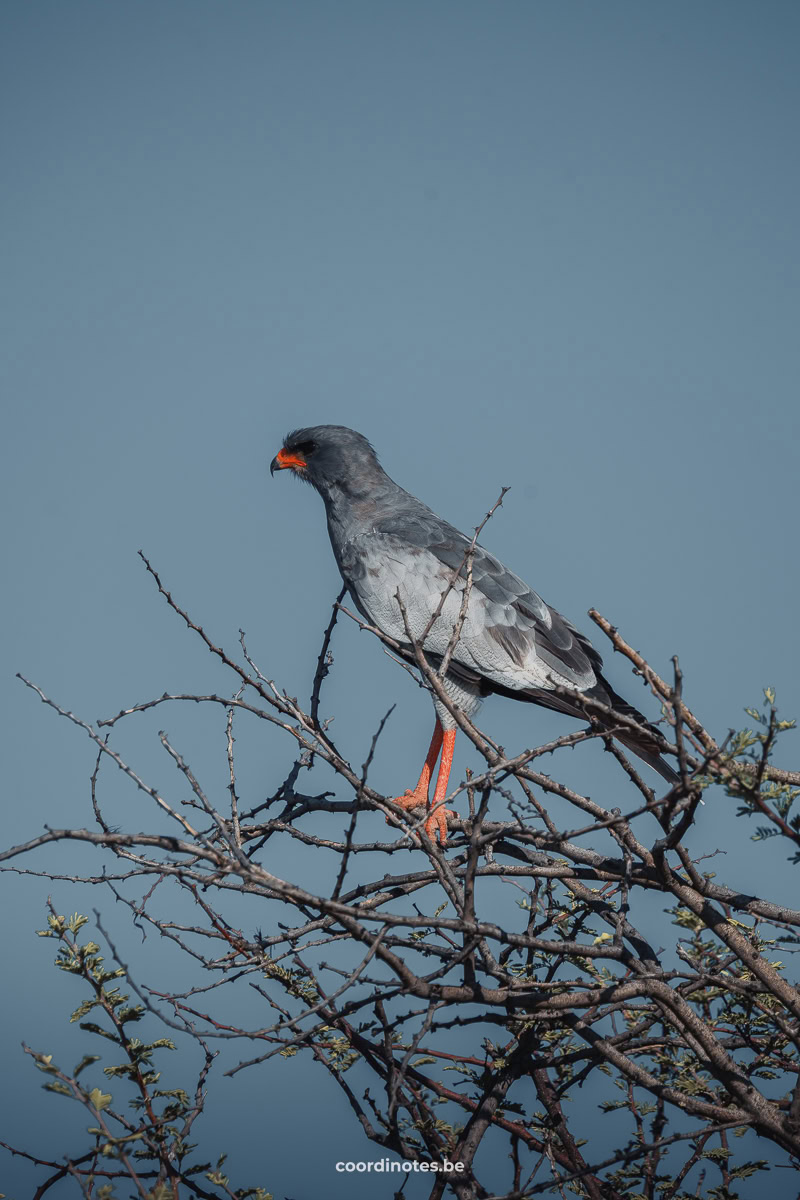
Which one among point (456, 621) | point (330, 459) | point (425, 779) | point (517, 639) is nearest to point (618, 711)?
point (517, 639)

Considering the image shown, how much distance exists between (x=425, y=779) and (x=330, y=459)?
2442 mm

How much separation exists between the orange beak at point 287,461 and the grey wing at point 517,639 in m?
1.60

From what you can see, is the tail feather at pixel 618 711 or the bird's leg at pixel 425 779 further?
the bird's leg at pixel 425 779

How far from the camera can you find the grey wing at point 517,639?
6.05 m

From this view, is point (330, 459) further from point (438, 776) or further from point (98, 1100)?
point (98, 1100)

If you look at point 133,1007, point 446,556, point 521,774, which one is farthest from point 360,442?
point 133,1007

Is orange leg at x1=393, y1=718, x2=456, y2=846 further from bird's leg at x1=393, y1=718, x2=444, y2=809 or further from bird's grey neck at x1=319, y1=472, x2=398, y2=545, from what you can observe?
bird's grey neck at x1=319, y1=472, x2=398, y2=545

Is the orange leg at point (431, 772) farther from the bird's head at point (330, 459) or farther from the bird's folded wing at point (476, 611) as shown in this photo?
the bird's head at point (330, 459)

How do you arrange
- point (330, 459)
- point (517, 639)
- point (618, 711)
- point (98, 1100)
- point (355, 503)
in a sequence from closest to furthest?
point (98, 1100)
point (618, 711)
point (517, 639)
point (355, 503)
point (330, 459)

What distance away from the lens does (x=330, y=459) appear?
7441 mm

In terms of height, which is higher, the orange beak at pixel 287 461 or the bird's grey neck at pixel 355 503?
the orange beak at pixel 287 461

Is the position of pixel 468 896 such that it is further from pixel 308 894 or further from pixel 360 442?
pixel 360 442

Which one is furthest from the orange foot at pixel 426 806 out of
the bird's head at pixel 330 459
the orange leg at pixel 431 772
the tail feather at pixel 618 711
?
the bird's head at pixel 330 459

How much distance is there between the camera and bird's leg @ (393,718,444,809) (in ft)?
19.8
